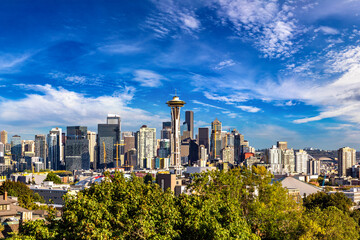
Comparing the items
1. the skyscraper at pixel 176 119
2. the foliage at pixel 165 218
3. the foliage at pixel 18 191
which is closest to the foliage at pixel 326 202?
the foliage at pixel 165 218

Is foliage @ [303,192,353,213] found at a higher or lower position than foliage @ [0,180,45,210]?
lower

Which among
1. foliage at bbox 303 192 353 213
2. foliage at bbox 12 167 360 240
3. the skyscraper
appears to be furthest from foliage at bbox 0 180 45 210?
the skyscraper

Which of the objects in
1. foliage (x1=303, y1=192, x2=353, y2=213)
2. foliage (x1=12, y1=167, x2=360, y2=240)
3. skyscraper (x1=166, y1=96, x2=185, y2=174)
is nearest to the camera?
foliage (x1=12, y1=167, x2=360, y2=240)

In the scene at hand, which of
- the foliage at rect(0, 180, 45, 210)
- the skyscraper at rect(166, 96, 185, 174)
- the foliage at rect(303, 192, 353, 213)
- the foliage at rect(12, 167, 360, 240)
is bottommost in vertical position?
the foliage at rect(303, 192, 353, 213)

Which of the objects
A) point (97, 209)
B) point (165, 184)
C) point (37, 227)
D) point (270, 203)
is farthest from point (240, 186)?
point (165, 184)

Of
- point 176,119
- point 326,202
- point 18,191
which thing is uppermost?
point 176,119

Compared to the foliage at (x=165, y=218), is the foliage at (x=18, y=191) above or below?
below

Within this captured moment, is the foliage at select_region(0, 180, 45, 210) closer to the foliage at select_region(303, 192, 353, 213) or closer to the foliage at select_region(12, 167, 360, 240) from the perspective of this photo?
the foliage at select_region(12, 167, 360, 240)

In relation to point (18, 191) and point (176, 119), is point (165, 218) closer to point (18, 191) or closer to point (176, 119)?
point (18, 191)

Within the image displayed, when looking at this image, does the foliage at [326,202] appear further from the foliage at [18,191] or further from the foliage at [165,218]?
the foliage at [18,191]

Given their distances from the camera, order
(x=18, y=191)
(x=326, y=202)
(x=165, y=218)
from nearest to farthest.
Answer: (x=165, y=218) → (x=18, y=191) → (x=326, y=202)

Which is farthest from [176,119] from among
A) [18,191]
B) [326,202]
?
[18,191]

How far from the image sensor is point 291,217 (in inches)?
1319

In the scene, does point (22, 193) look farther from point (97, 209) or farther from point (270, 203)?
point (97, 209)
